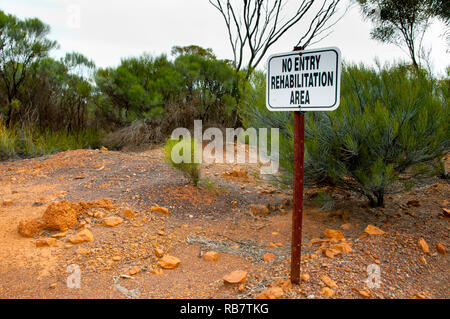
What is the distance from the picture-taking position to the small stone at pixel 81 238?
405 cm

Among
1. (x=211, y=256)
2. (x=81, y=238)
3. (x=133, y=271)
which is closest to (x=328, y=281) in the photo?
(x=211, y=256)

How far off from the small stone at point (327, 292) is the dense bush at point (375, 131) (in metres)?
1.75

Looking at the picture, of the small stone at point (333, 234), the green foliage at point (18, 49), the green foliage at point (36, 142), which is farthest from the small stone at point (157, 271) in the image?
the green foliage at point (18, 49)

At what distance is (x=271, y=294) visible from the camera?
3.07m

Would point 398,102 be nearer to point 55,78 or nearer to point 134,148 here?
point 134,148

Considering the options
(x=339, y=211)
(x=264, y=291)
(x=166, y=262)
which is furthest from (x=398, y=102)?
(x=166, y=262)

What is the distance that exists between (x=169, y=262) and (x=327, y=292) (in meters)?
1.51

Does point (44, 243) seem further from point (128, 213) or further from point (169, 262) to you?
point (169, 262)

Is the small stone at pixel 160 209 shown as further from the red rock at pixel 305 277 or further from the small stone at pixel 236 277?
the red rock at pixel 305 277

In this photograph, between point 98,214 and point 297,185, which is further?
point 98,214

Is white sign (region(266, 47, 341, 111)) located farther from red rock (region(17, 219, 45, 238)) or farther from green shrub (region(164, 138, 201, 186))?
red rock (region(17, 219, 45, 238))

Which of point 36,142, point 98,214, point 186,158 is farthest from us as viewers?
point 36,142

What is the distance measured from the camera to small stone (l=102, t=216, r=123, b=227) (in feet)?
14.7

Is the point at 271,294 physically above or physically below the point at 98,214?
below
